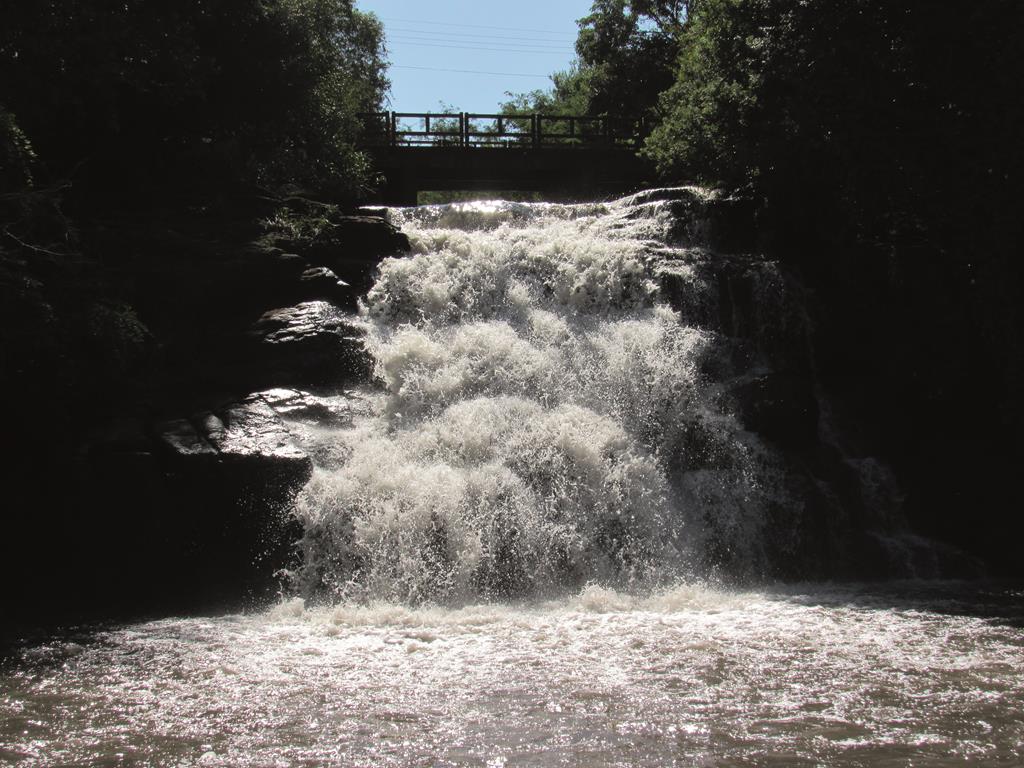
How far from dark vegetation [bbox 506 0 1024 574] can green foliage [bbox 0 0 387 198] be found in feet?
27.0

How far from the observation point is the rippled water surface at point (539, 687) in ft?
17.0

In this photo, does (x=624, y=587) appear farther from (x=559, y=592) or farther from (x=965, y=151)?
(x=965, y=151)

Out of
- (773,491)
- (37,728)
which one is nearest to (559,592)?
(773,491)

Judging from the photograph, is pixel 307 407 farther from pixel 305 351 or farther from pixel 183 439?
pixel 183 439

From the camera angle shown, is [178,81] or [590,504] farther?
[178,81]

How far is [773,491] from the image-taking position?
10.4 m

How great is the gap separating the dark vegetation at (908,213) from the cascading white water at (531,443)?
2821mm

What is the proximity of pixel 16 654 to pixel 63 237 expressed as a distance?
244 inches

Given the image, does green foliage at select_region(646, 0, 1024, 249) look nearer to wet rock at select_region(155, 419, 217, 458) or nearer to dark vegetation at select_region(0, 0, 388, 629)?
dark vegetation at select_region(0, 0, 388, 629)

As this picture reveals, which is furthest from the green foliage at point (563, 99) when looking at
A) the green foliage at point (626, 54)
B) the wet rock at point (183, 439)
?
the wet rock at point (183, 439)

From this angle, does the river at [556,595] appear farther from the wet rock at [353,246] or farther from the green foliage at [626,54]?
the green foliage at [626,54]

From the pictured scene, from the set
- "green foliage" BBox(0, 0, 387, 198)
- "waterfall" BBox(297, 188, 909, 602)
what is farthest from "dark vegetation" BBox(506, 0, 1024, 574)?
"green foliage" BBox(0, 0, 387, 198)

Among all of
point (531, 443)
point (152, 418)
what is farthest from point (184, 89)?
point (531, 443)

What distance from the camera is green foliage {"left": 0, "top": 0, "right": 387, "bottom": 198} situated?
39.3 ft
